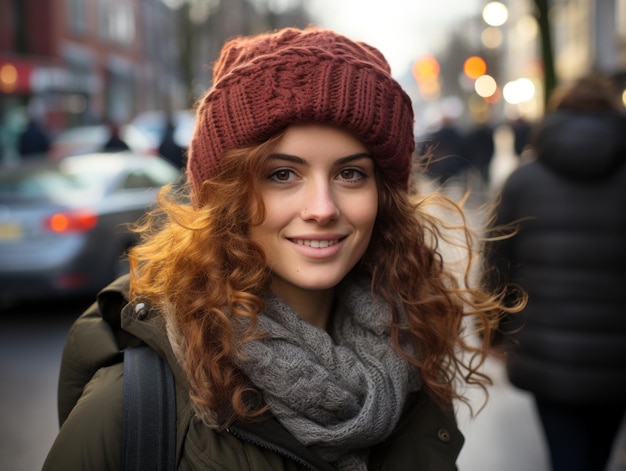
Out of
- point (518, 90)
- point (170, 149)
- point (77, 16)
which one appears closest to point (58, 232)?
point (170, 149)

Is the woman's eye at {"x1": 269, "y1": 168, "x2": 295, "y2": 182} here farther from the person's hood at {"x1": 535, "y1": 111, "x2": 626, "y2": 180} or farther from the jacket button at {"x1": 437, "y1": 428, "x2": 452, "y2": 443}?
the person's hood at {"x1": 535, "y1": 111, "x2": 626, "y2": 180}

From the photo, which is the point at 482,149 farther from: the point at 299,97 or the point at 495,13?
the point at 299,97

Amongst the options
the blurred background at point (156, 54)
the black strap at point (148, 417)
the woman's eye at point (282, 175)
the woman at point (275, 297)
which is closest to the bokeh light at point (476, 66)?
the blurred background at point (156, 54)

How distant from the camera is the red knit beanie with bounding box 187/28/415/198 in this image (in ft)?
6.10

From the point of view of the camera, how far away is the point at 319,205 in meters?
1.90

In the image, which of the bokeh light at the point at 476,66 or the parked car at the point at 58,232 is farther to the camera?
the bokeh light at the point at 476,66

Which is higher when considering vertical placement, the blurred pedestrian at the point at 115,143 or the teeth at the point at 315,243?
the teeth at the point at 315,243

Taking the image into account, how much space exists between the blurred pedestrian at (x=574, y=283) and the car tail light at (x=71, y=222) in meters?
5.21

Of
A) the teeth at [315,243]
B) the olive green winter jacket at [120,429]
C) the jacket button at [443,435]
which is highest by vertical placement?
the teeth at [315,243]

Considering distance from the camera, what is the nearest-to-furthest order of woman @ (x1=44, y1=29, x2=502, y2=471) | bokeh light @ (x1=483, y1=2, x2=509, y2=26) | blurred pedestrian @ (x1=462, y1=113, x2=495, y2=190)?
woman @ (x1=44, y1=29, x2=502, y2=471) < bokeh light @ (x1=483, y1=2, x2=509, y2=26) < blurred pedestrian @ (x1=462, y1=113, x2=495, y2=190)

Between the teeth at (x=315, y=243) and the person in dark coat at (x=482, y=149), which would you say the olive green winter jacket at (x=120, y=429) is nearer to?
the teeth at (x=315, y=243)

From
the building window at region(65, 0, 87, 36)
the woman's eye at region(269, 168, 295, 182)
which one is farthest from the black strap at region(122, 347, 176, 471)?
the building window at region(65, 0, 87, 36)

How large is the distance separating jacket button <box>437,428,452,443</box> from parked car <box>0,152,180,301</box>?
5634mm

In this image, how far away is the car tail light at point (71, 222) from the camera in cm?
765
